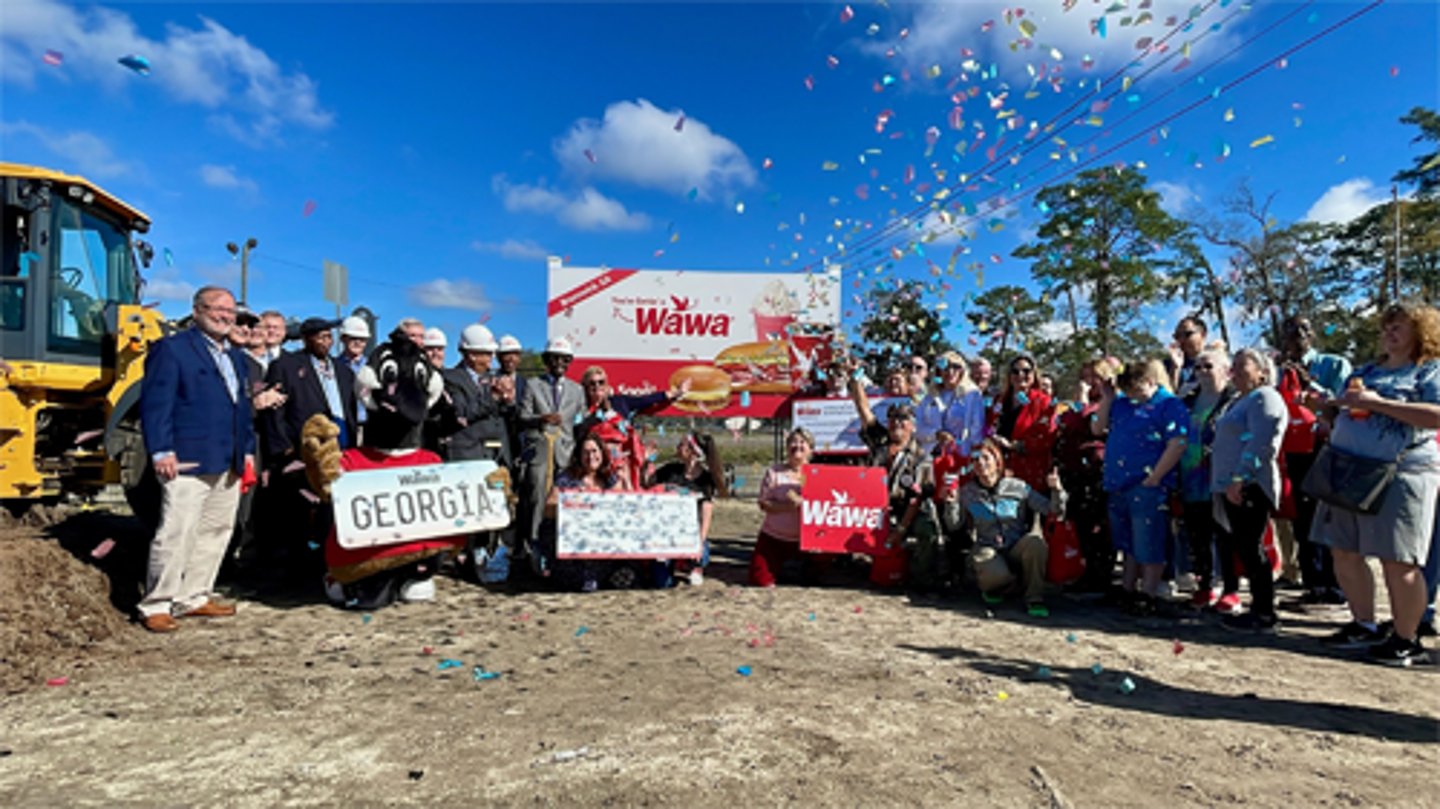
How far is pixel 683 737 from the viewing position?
9.37 feet

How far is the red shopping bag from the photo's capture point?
5262 mm

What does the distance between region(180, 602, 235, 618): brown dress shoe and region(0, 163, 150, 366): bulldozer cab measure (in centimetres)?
402

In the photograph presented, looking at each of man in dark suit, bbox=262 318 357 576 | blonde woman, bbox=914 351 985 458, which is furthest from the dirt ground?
blonde woman, bbox=914 351 985 458

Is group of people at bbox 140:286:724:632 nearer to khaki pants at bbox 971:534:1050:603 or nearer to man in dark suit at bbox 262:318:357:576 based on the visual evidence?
man in dark suit at bbox 262:318:357:576

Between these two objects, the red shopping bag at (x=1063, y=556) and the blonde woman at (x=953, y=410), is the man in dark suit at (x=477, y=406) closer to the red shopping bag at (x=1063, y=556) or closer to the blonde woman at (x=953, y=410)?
the blonde woman at (x=953, y=410)

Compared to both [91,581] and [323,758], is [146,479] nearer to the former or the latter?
[91,581]

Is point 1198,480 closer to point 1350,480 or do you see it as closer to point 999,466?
point 1350,480

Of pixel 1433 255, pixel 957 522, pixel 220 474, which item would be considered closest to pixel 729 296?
pixel 957 522

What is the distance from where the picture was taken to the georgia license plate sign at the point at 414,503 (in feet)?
15.6

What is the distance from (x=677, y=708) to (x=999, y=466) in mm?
3390

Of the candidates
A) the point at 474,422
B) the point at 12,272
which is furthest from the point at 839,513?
the point at 12,272

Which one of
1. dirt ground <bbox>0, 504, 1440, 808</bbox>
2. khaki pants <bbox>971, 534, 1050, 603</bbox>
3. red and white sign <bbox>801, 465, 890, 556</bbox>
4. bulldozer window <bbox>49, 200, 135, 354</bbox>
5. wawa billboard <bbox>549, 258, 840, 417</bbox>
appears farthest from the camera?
wawa billboard <bbox>549, 258, 840, 417</bbox>

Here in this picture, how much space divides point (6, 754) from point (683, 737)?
2.53 m
